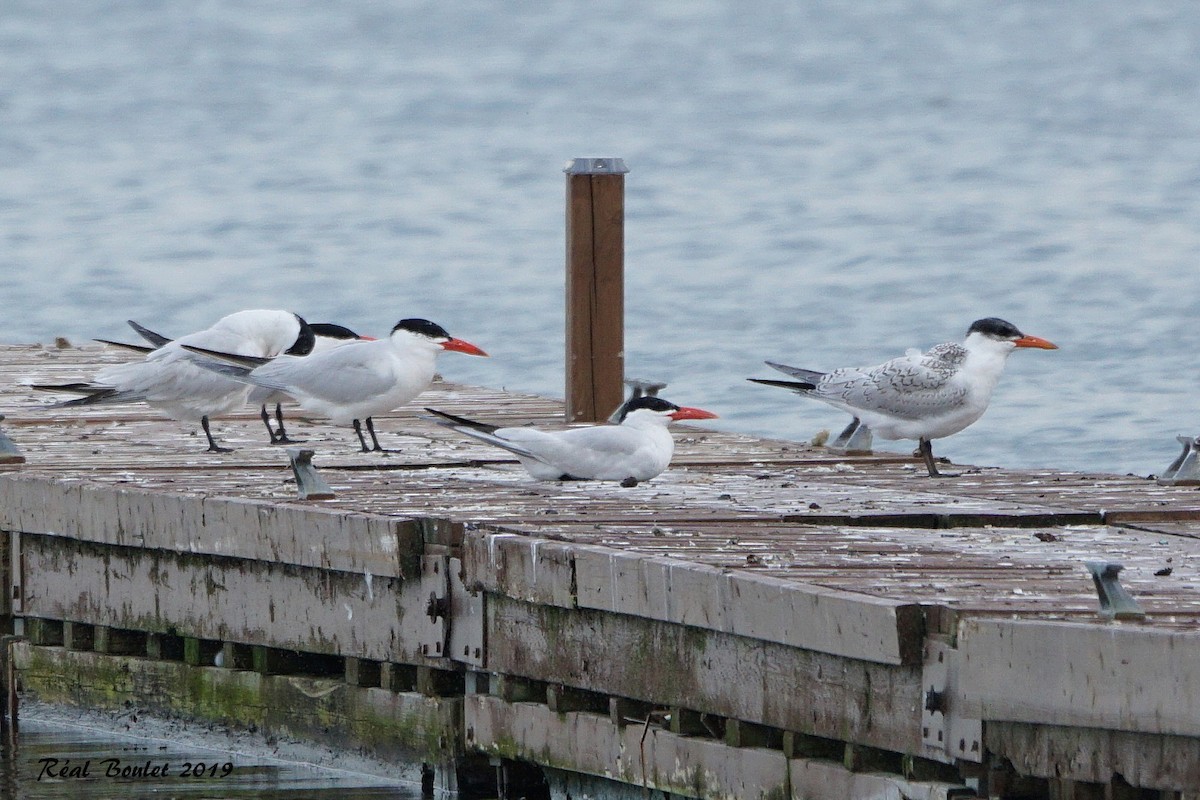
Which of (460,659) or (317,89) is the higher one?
(317,89)

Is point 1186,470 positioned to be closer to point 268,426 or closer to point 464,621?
point 464,621

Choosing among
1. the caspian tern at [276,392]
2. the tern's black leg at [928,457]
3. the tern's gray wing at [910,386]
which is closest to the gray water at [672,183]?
the caspian tern at [276,392]

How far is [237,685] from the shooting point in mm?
8531

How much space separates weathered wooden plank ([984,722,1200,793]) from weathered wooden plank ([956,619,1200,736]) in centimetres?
6

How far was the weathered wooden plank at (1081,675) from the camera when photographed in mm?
5527

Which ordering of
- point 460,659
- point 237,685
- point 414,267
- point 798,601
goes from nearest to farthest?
point 798,601 < point 460,659 < point 237,685 < point 414,267

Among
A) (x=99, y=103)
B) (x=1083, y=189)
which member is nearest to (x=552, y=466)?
(x=1083, y=189)

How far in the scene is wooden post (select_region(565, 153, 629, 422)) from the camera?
11516 millimetres

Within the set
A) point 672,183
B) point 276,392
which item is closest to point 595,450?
point 276,392

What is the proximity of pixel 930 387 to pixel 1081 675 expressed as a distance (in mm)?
4029

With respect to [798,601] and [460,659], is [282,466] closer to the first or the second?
Answer: [460,659]

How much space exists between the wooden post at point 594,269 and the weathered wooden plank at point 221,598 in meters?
3.09

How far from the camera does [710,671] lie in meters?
6.81

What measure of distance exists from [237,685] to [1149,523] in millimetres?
3069
